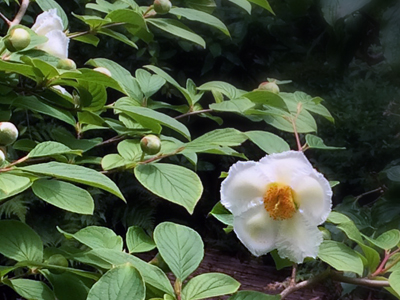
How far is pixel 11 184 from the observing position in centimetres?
44

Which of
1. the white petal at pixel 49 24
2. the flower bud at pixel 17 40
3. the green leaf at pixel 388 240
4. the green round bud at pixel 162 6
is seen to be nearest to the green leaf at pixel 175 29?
the green round bud at pixel 162 6

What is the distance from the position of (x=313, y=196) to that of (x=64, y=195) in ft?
0.87

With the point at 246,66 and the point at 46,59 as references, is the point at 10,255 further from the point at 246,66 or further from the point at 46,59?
the point at 246,66

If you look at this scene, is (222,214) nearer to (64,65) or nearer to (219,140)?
(219,140)

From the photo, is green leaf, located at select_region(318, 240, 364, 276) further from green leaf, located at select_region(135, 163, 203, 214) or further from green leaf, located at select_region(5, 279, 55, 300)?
green leaf, located at select_region(5, 279, 55, 300)

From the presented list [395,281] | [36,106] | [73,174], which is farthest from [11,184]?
[395,281]

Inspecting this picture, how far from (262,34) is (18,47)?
1629 mm

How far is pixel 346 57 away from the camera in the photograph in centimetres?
95

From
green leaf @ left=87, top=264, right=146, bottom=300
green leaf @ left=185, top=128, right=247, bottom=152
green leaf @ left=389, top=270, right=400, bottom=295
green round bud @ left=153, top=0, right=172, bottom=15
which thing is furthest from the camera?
green round bud @ left=153, top=0, right=172, bottom=15

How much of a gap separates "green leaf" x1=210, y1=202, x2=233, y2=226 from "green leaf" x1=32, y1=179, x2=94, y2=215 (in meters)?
0.15

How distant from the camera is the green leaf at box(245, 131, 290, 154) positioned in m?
0.67

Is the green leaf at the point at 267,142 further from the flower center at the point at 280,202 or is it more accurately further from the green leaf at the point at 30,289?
the green leaf at the point at 30,289

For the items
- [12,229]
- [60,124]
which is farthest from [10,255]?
[60,124]

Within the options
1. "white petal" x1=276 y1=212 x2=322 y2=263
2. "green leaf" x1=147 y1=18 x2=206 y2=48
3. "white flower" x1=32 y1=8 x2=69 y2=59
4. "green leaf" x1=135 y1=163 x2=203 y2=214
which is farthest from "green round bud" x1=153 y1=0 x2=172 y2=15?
"white petal" x1=276 y1=212 x2=322 y2=263
